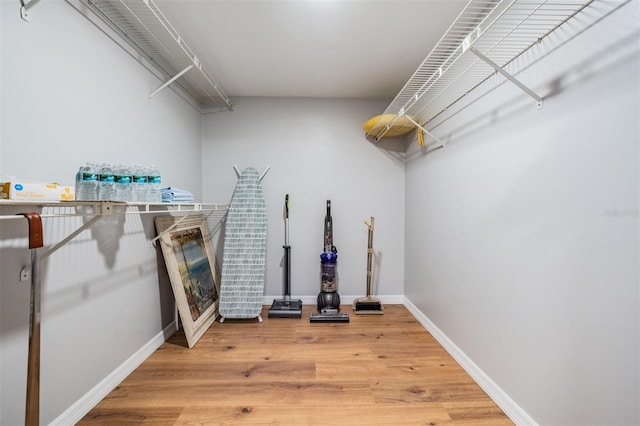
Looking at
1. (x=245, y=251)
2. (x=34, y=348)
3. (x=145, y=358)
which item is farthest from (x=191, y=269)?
(x=34, y=348)

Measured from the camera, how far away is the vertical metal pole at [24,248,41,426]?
0.90 metres

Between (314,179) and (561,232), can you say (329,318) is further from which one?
(561,232)

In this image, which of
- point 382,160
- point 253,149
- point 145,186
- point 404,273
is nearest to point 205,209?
point 253,149

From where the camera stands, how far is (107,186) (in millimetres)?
1202

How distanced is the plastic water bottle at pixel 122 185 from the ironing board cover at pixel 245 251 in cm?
138

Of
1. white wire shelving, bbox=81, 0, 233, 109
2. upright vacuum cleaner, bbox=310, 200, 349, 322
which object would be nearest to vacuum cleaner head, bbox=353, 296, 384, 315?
upright vacuum cleaner, bbox=310, 200, 349, 322

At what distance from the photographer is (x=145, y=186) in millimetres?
1390

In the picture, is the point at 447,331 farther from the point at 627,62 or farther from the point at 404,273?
the point at 627,62

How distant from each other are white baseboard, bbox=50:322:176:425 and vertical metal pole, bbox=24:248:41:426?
0.47 m

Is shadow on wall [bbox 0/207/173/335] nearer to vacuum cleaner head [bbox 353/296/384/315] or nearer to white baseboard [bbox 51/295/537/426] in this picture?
white baseboard [bbox 51/295/537/426]

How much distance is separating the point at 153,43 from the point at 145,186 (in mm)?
1168

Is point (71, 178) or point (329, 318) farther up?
point (71, 178)

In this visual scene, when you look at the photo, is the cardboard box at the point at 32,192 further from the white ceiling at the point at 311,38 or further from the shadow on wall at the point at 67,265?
the white ceiling at the point at 311,38

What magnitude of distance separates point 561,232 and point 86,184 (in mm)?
2078
